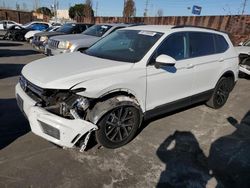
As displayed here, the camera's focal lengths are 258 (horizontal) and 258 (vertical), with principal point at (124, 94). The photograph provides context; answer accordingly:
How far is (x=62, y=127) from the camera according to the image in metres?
3.12

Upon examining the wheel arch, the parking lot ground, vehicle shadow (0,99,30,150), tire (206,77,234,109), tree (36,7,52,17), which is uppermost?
the wheel arch

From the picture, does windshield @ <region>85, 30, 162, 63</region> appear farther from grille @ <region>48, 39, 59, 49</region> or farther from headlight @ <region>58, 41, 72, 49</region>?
grille @ <region>48, 39, 59, 49</region>

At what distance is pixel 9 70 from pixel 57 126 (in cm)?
641

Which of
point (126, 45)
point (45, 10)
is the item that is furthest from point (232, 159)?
point (45, 10)

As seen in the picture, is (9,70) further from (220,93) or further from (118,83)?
(220,93)

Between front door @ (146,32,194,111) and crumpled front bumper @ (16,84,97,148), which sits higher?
front door @ (146,32,194,111)

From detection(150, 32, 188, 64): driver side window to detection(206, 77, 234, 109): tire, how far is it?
1.47 m

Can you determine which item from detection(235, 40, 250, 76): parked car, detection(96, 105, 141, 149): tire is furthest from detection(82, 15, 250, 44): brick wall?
detection(96, 105, 141, 149): tire

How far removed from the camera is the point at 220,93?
567 cm

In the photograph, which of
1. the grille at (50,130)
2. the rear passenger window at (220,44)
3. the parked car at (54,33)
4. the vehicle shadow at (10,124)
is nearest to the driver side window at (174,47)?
the rear passenger window at (220,44)

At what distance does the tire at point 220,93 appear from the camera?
553 cm

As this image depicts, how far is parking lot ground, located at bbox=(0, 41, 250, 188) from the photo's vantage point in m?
3.11

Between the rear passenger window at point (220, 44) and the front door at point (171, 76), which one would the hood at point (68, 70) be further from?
the rear passenger window at point (220, 44)

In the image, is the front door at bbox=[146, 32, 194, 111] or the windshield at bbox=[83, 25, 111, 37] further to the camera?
the windshield at bbox=[83, 25, 111, 37]
